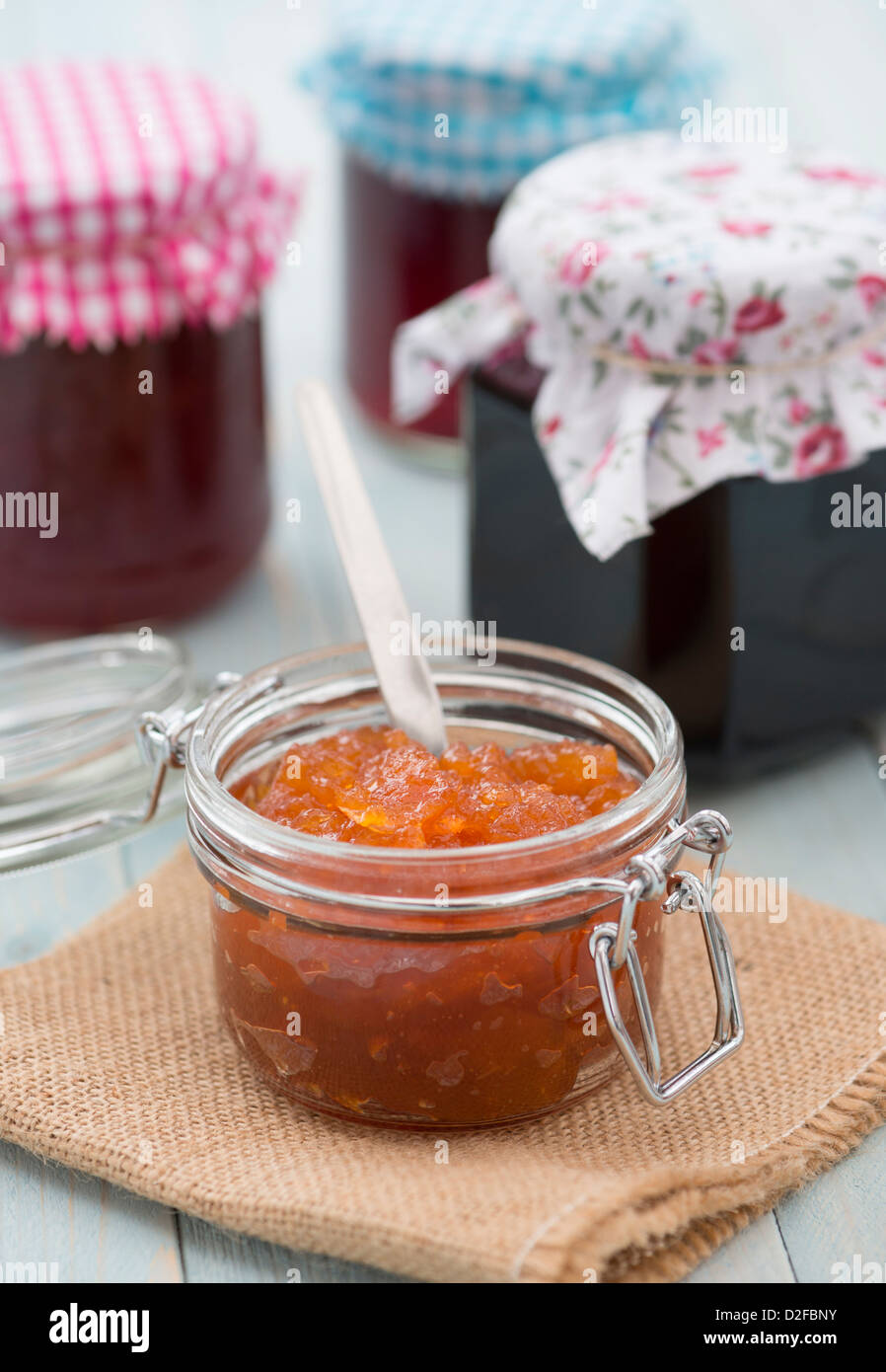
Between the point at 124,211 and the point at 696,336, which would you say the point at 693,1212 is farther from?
the point at 124,211

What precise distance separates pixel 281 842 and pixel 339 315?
110cm

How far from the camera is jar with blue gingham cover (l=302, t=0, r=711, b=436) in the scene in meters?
1.52

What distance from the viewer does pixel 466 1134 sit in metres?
0.86

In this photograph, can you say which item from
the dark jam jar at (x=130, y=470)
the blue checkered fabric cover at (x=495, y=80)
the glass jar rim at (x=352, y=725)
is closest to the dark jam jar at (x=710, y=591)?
the glass jar rim at (x=352, y=725)

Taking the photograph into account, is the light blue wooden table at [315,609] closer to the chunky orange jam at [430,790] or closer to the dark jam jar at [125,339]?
the dark jam jar at [125,339]

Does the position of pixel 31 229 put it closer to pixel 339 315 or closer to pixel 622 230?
pixel 622 230

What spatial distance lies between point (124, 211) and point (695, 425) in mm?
478

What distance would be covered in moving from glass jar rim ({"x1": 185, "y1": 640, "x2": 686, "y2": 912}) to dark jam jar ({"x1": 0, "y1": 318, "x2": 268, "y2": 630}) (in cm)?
42

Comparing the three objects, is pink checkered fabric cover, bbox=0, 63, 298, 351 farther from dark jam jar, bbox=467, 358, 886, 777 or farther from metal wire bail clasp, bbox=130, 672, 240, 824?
metal wire bail clasp, bbox=130, 672, 240, 824

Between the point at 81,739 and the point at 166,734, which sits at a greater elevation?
the point at 166,734

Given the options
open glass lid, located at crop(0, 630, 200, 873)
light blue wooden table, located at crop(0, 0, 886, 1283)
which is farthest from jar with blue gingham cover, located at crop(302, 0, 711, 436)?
open glass lid, located at crop(0, 630, 200, 873)

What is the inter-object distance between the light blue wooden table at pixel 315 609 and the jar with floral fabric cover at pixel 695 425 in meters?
0.08

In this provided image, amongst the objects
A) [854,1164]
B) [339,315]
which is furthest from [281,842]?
[339,315]

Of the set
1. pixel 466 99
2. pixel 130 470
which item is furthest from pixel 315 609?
pixel 466 99
